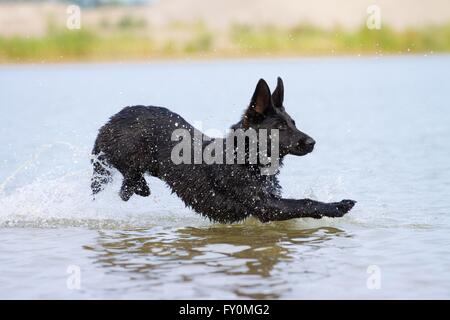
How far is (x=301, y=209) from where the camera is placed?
7812 mm

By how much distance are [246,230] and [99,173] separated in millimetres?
1660

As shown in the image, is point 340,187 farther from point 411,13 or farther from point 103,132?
point 411,13

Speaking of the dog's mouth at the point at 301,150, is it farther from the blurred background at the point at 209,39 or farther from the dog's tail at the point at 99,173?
the blurred background at the point at 209,39

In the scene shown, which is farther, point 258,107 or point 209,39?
point 209,39

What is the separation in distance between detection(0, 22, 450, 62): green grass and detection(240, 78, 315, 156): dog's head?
83.5 feet

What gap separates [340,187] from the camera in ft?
33.0

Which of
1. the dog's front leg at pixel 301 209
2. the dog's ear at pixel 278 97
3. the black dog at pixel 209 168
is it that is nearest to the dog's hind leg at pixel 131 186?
the black dog at pixel 209 168

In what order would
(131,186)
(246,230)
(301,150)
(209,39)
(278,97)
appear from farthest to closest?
(209,39) → (131,186) → (246,230) → (278,97) → (301,150)

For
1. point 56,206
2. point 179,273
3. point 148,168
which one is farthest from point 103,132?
point 179,273

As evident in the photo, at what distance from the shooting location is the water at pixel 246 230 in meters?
6.24

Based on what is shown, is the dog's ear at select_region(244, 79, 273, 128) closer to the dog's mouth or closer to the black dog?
the black dog

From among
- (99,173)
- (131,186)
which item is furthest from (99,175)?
(131,186)

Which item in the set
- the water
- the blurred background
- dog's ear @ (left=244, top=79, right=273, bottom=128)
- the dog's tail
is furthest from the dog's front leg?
the blurred background

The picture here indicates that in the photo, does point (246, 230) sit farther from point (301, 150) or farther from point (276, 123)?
point (276, 123)
